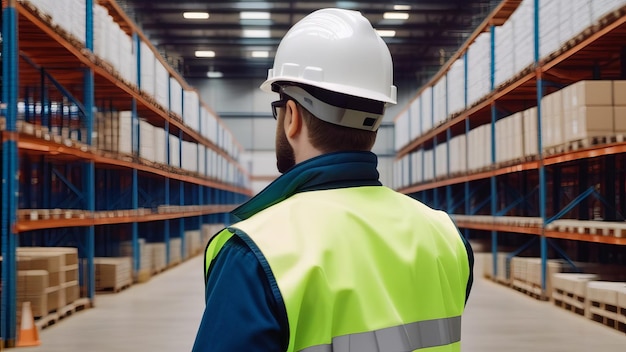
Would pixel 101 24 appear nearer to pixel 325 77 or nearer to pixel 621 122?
pixel 621 122

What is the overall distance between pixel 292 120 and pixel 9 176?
5701 mm

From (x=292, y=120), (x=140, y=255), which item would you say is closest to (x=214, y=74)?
(x=140, y=255)

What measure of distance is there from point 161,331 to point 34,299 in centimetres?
136

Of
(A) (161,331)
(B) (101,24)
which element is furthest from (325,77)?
(B) (101,24)

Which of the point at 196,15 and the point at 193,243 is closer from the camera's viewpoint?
the point at 193,243

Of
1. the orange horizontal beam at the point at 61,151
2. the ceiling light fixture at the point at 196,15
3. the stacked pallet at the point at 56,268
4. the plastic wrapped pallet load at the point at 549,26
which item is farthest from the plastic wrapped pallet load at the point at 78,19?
the ceiling light fixture at the point at 196,15

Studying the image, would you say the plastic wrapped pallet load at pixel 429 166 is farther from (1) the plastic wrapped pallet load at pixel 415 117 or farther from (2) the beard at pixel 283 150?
(2) the beard at pixel 283 150

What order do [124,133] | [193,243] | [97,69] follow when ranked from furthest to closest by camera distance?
[193,243], [124,133], [97,69]

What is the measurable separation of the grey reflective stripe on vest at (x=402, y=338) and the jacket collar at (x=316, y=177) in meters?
0.31

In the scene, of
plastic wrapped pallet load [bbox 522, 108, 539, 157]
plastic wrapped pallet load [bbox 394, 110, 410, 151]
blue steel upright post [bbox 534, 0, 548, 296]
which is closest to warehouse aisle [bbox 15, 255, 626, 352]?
blue steel upright post [bbox 534, 0, 548, 296]

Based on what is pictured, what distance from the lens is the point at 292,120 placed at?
5.01ft

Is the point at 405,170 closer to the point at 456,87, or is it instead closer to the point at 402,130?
the point at 402,130

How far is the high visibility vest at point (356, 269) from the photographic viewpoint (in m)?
1.28

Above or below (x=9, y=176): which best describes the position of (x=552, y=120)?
above
